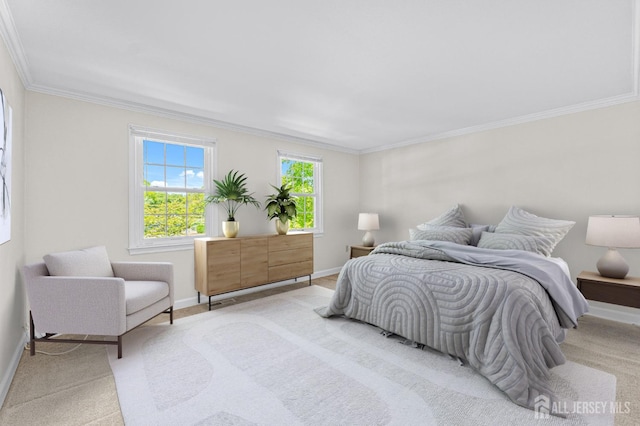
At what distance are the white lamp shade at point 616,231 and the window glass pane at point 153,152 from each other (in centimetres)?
478

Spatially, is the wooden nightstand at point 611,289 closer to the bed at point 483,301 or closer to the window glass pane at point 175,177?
the bed at point 483,301

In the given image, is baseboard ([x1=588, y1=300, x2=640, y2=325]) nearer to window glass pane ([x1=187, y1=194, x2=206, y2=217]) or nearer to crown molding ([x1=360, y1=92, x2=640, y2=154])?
crown molding ([x1=360, y1=92, x2=640, y2=154])

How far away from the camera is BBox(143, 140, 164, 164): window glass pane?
3.50m

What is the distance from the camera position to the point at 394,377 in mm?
2107

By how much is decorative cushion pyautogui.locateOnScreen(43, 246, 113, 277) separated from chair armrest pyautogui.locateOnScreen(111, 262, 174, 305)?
0.26 ft

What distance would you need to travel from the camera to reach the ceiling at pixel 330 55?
179cm

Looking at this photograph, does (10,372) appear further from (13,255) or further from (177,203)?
(177,203)

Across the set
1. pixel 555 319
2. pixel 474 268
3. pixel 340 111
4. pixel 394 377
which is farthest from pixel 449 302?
pixel 340 111

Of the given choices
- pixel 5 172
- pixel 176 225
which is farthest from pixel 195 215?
pixel 5 172

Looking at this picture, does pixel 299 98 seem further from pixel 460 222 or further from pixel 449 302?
pixel 460 222

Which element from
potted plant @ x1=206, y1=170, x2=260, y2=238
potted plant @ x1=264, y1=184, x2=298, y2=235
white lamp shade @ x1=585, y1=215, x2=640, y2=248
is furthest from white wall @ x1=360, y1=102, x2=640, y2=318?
potted plant @ x1=206, y1=170, x2=260, y2=238

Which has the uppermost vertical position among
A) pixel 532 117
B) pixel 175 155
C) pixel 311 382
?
pixel 532 117

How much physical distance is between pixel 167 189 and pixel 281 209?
1.50 meters

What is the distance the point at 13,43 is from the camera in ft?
6.86
